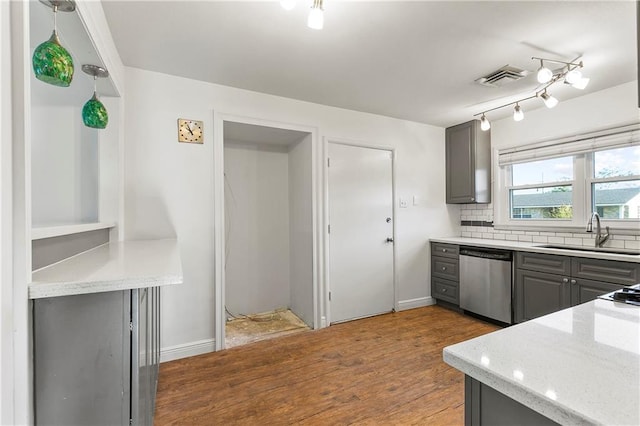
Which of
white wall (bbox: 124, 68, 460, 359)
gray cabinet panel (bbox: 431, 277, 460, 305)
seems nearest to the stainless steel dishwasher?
gray cabinet panel (bbox: 431, 277, 460, 305)

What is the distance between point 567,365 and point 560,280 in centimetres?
261

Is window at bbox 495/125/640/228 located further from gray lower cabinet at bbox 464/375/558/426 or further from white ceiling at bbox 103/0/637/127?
gray lower cabinet at bbox 464/375/558/426

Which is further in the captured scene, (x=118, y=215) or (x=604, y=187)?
(x=604, y=187)

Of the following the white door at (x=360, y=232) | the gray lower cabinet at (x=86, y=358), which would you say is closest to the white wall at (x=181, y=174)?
the white door at (x=360, y=232)

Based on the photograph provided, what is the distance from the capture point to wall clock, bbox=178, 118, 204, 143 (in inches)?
103

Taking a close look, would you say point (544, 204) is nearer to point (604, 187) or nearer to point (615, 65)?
point (604, 187)

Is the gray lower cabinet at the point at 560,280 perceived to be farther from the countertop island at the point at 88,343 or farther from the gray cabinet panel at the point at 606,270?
the countertop island at the point at 88,343

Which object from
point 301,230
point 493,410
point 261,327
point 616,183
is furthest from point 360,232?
point 493,410

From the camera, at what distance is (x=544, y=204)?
11.4ft

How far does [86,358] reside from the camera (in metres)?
1.00

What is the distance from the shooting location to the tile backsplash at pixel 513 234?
9.36ft

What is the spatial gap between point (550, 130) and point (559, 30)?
1721 mm

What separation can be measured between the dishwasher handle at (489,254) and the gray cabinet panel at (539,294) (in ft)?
0.57

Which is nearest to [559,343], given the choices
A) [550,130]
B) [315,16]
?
[315,16]
